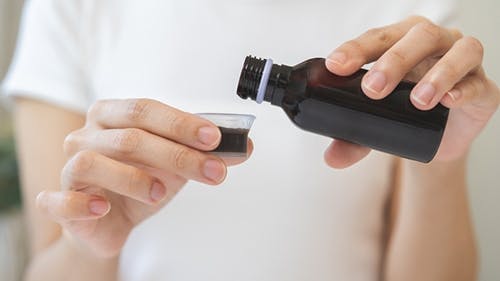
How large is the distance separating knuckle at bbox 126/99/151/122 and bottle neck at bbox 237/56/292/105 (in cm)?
10

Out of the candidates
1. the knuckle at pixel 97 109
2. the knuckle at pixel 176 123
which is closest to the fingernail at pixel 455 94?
the knuckle at pixel 176 123

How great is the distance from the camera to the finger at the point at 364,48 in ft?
1.44

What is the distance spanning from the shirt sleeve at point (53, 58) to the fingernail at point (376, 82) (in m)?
0.49

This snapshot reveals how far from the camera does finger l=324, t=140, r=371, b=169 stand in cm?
56

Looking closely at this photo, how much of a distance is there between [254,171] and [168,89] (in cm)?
17

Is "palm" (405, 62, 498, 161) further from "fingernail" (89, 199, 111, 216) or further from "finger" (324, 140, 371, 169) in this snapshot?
"fingernail" (89, 199, 111, 216)

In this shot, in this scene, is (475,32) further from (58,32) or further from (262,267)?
(58,32)

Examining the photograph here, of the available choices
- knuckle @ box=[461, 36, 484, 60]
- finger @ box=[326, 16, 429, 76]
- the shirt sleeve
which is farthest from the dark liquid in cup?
the shirt sleeve

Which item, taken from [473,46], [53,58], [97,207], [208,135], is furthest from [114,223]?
[473,46]

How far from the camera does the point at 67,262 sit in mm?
683

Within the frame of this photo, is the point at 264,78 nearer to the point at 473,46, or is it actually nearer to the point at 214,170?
the point at 214,170

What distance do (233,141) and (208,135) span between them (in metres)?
0.03

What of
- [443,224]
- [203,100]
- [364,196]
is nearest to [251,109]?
[203,100]

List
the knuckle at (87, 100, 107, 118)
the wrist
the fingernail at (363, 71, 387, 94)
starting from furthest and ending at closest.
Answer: the wrist, the knuckle at (87, 100, 107, 118), the fingernail at (363, 71, 387, 94)
